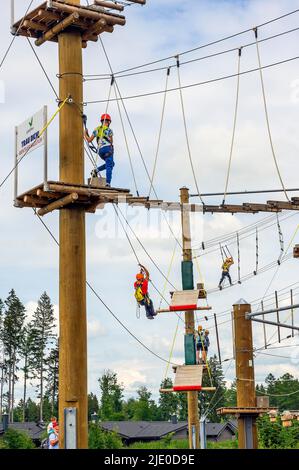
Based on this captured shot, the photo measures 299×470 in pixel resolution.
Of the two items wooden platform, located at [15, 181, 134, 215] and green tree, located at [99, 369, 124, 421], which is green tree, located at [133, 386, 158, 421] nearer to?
green tree, located at [99, 369, 124, 421]

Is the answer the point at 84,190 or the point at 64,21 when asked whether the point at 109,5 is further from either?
the point at 84,190

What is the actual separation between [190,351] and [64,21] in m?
9.70

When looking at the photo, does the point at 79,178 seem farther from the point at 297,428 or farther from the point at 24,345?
the point at 24,345

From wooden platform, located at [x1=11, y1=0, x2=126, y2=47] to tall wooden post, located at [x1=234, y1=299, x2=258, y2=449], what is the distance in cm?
566

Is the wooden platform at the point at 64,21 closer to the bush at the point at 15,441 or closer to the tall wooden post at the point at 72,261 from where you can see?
the tall wooden post at the point at 72,261

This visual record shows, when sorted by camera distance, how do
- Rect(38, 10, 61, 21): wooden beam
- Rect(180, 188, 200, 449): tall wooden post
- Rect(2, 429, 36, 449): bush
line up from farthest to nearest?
1. Rect(2, 429, 36, 449): bush
2. Rect(180, 188, 200, 449): tall wooden post
3. Rect(38, 10, 61, 21): wooden beam

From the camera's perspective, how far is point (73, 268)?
1472cm

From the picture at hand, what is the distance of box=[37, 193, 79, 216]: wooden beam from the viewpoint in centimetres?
1443

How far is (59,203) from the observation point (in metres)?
14.8

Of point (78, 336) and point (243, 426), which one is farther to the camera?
point (243, 426)

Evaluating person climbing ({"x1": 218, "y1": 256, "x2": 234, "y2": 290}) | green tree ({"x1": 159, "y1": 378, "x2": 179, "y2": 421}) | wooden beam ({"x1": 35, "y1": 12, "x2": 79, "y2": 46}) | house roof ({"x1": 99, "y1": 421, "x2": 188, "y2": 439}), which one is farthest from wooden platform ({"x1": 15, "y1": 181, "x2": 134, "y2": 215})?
green tree ({"x1": 159, "y1": 378, "x2": 179, "y2": 421})
